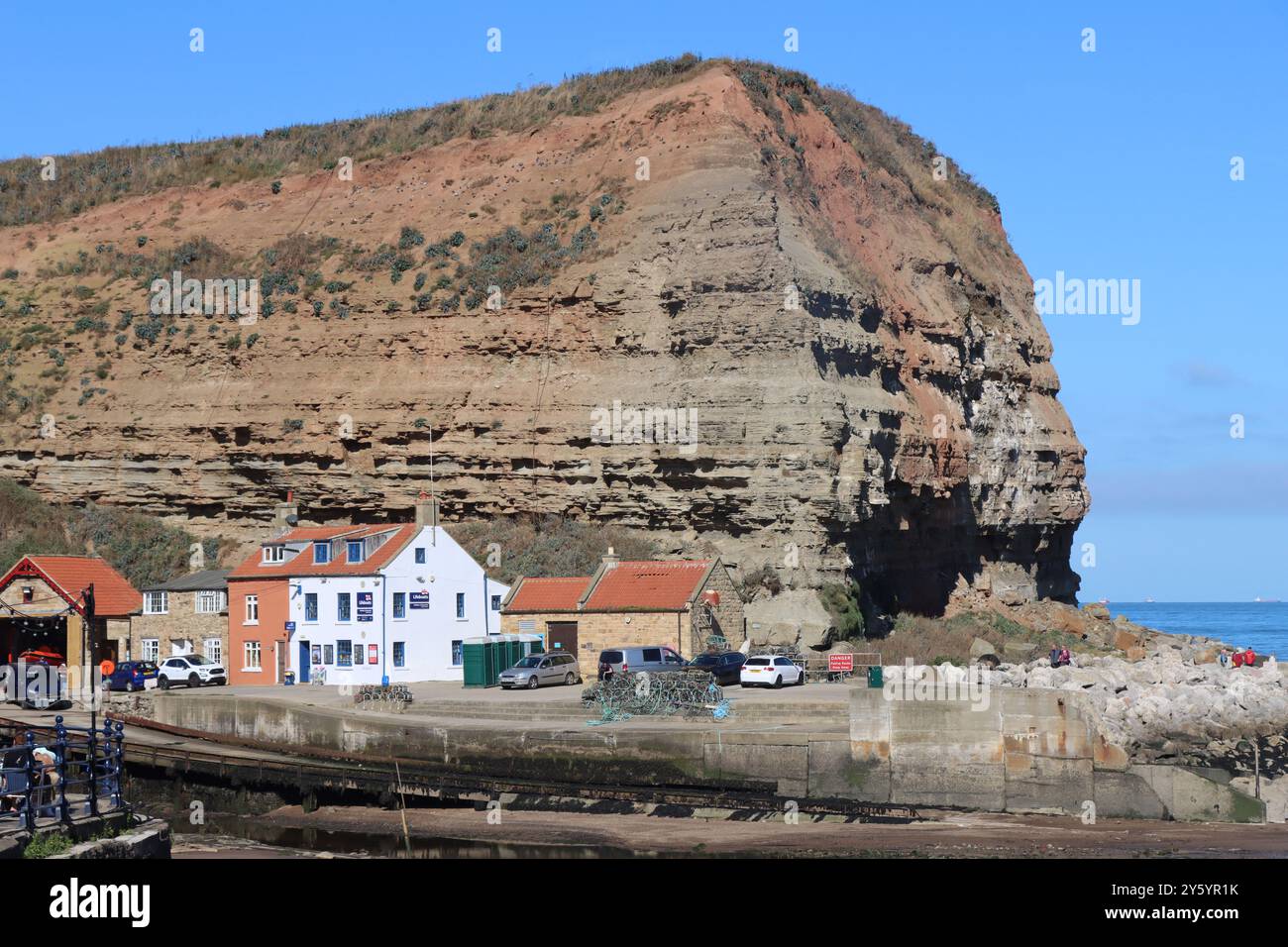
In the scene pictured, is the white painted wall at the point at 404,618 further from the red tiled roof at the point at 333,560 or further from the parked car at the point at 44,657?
the parked car at the point at 44,657

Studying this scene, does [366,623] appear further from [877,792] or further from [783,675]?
[877,792]

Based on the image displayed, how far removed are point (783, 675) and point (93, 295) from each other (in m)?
55.7

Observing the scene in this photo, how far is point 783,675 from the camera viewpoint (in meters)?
48.6

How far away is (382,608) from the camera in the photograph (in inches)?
2121

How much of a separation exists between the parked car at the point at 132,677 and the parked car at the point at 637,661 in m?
17.5

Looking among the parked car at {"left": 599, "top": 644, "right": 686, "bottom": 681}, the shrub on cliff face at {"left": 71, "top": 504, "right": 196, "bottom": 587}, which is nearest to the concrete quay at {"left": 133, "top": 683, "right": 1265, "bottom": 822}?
the parked car at {"left": 599, "top": 644, "right": 686, "bottom": 681}

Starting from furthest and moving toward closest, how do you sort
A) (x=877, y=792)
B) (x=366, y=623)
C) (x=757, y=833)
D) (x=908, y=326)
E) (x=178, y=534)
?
(x=908, y=326)
(x=178, y=534)
(x=366, y=623)
(x=877, y=792)
(x=757, y=833)

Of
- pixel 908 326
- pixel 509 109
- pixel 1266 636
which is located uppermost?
pixel 509 109

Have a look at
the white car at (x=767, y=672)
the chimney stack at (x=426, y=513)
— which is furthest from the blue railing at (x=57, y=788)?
the chimney stack at (x=426, y=513)

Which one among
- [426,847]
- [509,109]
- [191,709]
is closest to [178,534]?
[191,709]

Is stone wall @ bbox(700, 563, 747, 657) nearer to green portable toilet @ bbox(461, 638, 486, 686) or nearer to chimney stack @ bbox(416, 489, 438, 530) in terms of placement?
green portable toilet @ bbox(461, 638, 486, 686)

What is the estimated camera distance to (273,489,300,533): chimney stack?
67.8 meters

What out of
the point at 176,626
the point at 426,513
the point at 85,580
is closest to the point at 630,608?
the point at 426,513

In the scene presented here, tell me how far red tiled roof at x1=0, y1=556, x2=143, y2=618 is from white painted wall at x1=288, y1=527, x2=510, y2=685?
29.8 feet
